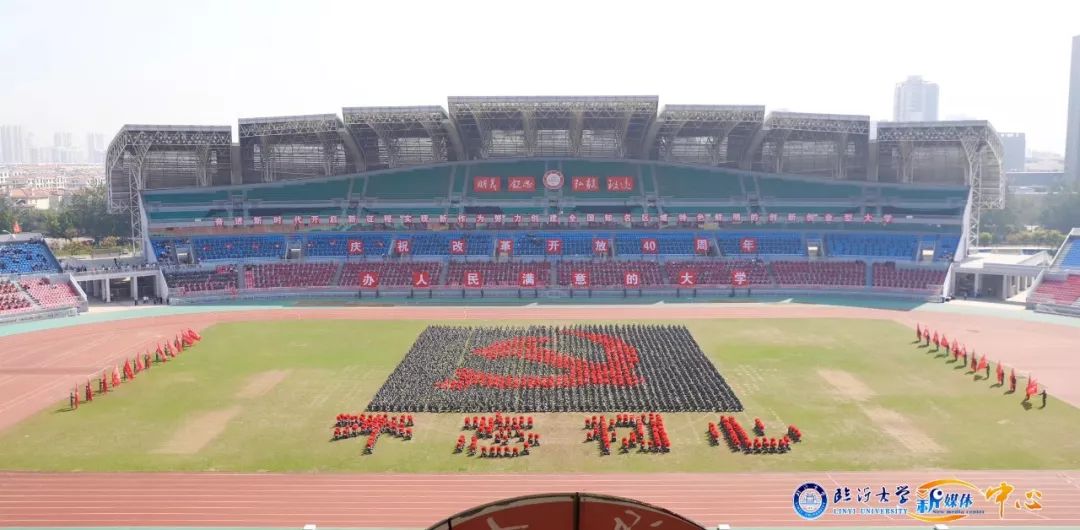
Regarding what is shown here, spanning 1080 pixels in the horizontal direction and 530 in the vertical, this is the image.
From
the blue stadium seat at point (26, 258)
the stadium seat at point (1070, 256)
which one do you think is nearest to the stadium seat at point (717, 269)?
the stadium seat at point (1070, 256)

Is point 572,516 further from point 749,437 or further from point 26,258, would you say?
point 26,258

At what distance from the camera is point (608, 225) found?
6656 centimetres

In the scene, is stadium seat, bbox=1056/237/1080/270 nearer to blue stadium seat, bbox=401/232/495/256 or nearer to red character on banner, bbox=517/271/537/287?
red character on banner, bbox=517/271/537/287

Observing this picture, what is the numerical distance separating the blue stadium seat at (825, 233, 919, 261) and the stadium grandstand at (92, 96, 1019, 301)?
0.49 ft

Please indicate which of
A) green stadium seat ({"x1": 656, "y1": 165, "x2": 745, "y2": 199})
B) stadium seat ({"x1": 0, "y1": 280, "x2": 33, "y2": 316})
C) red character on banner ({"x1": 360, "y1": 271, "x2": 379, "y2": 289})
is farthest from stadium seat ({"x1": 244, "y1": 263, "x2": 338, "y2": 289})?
green stadium seat ({"x1": 656, "y1": 165, "x2": 745, "y2": 199})

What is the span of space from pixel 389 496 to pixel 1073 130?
177312 mm

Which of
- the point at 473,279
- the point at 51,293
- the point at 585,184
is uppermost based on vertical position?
the point at 585,184

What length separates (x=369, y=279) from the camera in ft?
198

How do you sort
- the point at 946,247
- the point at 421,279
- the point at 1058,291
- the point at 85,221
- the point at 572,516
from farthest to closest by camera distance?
the point at 85,221
the point at 946,247
the point at 421,279
the point at 1058,291
the point at 572,516

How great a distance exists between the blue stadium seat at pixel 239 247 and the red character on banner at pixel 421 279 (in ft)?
39.4

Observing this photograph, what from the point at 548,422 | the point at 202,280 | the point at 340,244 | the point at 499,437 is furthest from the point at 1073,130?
the point at 499,437

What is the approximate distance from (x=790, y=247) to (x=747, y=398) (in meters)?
36.2

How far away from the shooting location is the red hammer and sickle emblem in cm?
3281

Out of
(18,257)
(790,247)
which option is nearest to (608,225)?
(790,247)
